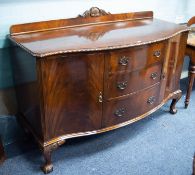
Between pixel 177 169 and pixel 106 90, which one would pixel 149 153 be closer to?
pixel 177 169

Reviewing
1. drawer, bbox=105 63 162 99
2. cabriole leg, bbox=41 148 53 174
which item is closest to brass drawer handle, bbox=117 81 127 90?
drawer, bbox=105 63 162 99

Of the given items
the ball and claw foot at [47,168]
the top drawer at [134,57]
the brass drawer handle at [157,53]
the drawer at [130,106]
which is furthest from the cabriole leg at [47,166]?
the brass drawer handle at [157,53]

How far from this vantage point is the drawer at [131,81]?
4.95 ft

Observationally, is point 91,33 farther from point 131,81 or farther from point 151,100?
point 151,100

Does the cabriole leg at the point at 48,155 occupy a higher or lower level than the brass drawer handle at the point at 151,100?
lower

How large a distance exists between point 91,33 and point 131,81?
38 centimetres

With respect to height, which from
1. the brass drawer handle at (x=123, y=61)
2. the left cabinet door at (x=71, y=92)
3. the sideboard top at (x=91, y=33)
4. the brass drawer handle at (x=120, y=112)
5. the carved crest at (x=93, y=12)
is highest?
the carved crest at (x=93, y=12)

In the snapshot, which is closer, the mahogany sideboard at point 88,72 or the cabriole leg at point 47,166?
the mahogany sideboard at point 88,72

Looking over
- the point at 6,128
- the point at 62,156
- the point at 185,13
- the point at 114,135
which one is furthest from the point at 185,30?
the point at 6,128

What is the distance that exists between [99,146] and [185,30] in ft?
3.21

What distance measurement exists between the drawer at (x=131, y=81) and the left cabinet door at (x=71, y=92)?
0.07 metres

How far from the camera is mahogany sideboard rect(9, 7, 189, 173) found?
1.35m

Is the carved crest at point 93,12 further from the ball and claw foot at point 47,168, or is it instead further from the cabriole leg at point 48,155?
the ball and claw foot at point 47,168

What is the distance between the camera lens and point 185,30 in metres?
1.79
